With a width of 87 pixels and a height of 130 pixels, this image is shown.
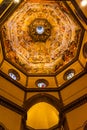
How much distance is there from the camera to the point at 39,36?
19.6 meters

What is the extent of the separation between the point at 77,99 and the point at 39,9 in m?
7.36

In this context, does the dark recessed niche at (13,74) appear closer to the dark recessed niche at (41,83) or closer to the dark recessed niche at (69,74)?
the dark recessed niche at (41,83)

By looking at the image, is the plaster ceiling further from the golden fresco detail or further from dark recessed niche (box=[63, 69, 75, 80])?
dark recessed niche (box=[63, 69, 75, 80])

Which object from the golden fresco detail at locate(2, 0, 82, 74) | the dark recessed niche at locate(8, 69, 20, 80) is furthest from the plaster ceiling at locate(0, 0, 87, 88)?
the dark recessed niche at locate(8, 69, 20, 80)

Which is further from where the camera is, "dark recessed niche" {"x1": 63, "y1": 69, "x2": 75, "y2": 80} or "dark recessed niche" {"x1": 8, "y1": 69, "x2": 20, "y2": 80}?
"dark recessed niche" {"x1": 63, "y1": 69, "x2": 75, "y2": 80}

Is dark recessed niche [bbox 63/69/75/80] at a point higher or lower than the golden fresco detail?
lower

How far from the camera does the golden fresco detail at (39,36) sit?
693 inches

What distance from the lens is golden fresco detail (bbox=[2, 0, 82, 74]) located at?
17.6 metres

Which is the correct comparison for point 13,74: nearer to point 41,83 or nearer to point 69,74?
point 41,83

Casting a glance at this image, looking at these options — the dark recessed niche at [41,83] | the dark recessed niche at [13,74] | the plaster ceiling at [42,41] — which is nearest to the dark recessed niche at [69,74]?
the plaster ceiling at [42,41]

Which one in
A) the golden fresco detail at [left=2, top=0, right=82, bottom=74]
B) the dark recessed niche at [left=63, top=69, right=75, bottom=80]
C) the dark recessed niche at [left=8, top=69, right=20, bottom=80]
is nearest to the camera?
the dark recessed niche at [left=8, top=69, right=20, bottom=80]

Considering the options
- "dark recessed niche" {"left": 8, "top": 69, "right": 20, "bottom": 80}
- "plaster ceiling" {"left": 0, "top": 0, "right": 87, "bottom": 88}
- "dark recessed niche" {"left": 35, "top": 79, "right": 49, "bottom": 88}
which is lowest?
"dark recessed niche" {"left": 35, "top": 79, "right": 49, "bottom": 88}

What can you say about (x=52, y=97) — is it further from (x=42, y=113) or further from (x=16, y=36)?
(x=16, y=36)

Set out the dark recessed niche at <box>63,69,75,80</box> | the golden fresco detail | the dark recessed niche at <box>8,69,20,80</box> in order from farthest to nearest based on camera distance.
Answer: the golden fresco detail, the dark recessed niche at <box>63,69,75,80</box>, the dark recessed niche at <box>8,69,20,80</box>
